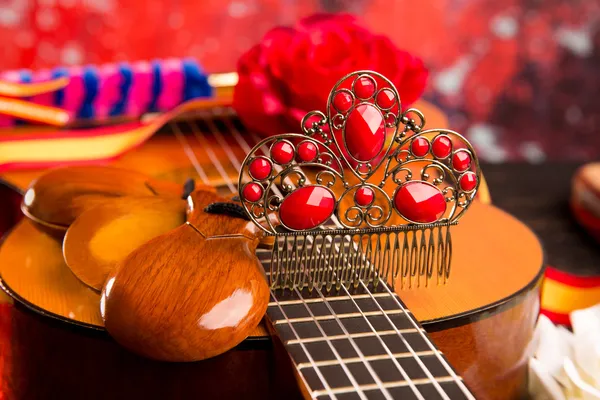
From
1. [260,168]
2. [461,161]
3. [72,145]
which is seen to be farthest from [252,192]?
[72,145]

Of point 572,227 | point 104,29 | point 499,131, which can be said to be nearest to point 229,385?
point 572,227

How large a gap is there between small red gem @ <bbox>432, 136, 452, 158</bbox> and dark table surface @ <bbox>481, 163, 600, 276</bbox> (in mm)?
442

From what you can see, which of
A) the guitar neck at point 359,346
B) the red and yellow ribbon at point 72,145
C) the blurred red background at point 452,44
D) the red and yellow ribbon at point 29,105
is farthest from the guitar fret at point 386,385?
the blurred red background at point 452,44

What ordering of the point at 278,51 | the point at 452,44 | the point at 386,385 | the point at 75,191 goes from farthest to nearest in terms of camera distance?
the point at 452,44 < the point at 278,51 < the point at 75,191 < the point at 386,385

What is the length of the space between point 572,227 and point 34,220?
2.21ft

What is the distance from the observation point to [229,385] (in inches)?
16.4

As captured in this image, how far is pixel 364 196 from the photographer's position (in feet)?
1.42

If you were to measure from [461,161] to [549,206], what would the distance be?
2.01ft

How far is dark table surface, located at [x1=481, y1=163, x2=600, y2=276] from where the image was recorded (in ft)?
2.85

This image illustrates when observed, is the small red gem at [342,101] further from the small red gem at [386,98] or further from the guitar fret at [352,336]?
the guitar fret at [352,336]

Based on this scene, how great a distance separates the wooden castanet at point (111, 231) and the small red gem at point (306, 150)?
11cm

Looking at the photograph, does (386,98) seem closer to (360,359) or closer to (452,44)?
(360,359)

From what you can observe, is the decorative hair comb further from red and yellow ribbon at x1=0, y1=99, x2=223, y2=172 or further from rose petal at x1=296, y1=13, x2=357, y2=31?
red and yellow ribbon at x1=0, y1=99, x2=223, y2=172

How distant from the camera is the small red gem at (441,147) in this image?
1.44 feet
